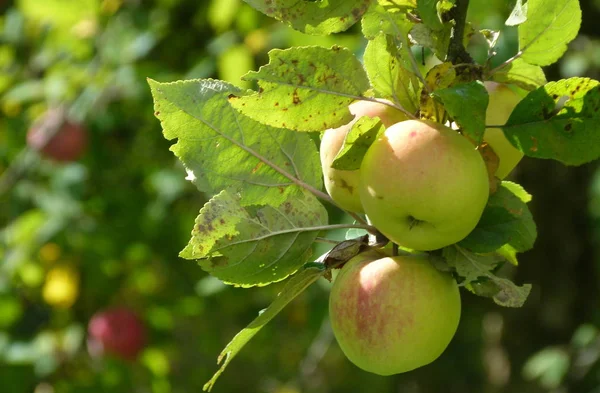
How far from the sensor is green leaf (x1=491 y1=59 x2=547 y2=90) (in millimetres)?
868

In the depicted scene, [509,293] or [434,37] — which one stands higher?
[434,37]

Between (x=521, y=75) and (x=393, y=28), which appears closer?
(x=393, y=28)

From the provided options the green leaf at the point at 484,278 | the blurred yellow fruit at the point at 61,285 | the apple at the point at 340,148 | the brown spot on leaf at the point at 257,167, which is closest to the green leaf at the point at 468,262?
the green leaf at the point at 484,278

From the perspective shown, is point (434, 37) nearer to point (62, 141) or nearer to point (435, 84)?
point (435, 84)

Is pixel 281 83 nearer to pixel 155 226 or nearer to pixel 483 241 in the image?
pixel 483 241

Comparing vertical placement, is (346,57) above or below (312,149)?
above

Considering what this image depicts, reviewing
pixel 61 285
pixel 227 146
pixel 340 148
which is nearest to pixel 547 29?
pixel 340 148

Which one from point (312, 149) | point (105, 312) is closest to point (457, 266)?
point (312, 149)

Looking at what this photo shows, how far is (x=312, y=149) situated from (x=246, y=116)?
8 cm

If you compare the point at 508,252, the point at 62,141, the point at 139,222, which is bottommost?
the point at 139,222

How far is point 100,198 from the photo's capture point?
294cm

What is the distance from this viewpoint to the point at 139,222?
287cm

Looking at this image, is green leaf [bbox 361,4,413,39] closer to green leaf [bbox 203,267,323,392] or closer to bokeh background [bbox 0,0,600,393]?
green leaf [bbox 203,267,323,392]

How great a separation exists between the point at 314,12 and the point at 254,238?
0.78 feet
